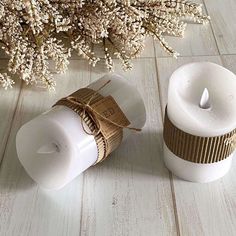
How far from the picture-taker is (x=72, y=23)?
0.80 metres

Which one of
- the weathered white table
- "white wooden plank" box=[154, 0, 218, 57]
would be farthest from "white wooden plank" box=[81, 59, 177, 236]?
"white wooden plank" box=[154, 0, 218, 57]

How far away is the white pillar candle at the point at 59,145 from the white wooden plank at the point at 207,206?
13cm

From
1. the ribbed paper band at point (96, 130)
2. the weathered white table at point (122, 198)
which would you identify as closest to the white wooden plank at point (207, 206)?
the weathered white table at point (122, 198)

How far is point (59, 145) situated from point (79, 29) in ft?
1.07

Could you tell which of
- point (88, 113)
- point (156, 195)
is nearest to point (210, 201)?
point (156, 195)

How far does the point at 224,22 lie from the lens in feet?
3.13

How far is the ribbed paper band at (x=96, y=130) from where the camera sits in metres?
0.58

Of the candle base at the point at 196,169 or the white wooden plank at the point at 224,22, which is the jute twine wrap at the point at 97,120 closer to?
the candle base at the point at 196,169

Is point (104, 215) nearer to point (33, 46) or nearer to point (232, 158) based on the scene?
point (232, 158)

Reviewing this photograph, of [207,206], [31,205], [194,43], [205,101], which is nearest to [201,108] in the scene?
[205,101]

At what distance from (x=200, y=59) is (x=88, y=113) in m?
0.36

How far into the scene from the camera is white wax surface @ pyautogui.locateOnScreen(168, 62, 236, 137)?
0.54 meters

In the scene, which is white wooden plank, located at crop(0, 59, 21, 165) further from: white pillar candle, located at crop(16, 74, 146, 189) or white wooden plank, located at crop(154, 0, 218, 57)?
white wooden plank, located at crop(154, 0, 218, 57)

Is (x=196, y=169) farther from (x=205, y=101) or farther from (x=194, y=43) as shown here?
→ (x=194, y=43)
